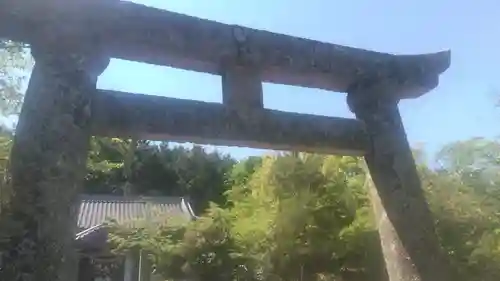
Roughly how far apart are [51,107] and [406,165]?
2.78 metres

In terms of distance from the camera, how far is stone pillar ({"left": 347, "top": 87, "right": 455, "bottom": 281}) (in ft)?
12.4

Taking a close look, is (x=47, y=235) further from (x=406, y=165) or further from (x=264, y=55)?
(x=406, y=165)

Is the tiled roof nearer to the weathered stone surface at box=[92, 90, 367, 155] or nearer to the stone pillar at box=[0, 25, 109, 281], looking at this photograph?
the weathered stone surface at box=[92, 90, 367, 155]

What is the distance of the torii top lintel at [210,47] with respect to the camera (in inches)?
121

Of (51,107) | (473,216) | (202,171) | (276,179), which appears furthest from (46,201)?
(202,171)

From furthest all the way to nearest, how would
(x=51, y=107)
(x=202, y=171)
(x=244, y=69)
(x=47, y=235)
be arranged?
1. (x=202, y=171)
2. (x=244, y=69)
3. (x=51, y=107)
4. (x=47, y=235)

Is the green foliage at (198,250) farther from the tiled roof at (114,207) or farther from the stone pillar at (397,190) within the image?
the tiled roof at (114,207)

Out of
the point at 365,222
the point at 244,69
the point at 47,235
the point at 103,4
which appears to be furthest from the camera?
the point at 365,222

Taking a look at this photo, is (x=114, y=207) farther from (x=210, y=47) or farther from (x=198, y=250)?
(x=210, y=47)

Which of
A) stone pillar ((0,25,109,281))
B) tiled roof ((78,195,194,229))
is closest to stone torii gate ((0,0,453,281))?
stone pillar ((0,25,109,281))

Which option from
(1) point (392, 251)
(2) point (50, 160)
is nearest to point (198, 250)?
(1) point (392, 251)

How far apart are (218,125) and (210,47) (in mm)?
604

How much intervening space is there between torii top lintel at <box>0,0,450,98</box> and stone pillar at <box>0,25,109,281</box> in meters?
0.11

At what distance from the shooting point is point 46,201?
8.80 feet
